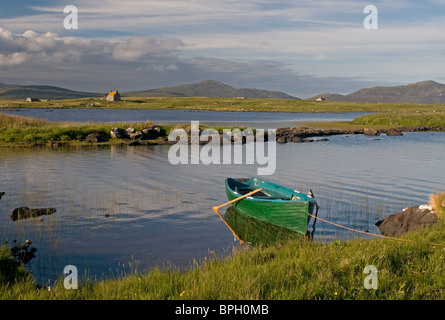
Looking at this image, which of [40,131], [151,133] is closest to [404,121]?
[151,133]

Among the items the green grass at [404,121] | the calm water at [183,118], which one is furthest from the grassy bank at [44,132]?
the green grass at [404,121]

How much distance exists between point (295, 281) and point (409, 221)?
874cm

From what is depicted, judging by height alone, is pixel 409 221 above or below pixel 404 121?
below

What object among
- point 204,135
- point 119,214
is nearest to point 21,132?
point 204,135

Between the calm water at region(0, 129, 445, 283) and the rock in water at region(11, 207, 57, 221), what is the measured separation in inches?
19.3

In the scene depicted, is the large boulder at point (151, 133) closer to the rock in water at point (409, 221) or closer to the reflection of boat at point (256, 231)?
the reflection of boat at point (256, 231)

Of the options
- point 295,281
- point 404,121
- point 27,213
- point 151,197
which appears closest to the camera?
point 295,281

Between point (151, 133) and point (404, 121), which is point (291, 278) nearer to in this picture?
point (151, 133)

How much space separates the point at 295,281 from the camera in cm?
949

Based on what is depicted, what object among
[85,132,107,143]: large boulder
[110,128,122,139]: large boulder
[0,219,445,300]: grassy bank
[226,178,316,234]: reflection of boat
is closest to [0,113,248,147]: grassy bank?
[110,128,122,139]: large boulder

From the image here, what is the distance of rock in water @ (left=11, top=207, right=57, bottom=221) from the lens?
18000 mm

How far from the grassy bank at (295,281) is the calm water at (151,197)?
273 centimetres

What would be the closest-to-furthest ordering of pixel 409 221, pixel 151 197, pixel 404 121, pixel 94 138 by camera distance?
1. pixel 409 221
2. pixel 151 197
3. pixel 94 138
4. pixel 404 121
